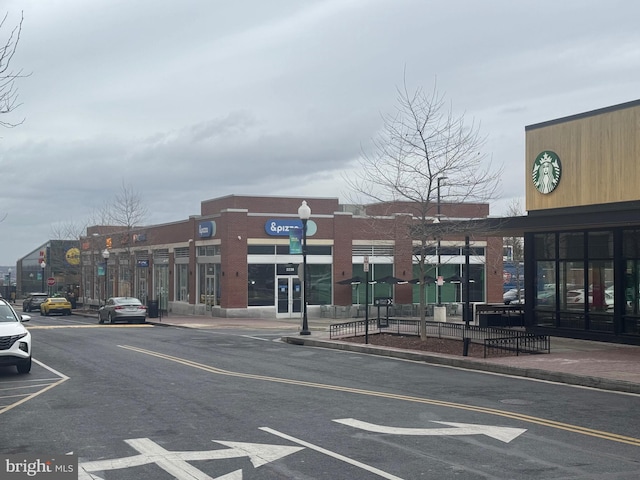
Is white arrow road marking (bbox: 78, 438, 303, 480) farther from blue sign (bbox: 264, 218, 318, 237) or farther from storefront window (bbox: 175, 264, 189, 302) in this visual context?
storefront window (bbox: 175, 264, 189, 302)

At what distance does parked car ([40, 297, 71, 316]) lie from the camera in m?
53.2

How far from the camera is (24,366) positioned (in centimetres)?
1694

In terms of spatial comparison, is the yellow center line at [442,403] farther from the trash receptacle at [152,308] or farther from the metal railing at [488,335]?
the trash receptacle at [152,308]

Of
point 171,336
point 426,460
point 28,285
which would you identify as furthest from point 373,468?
point 28,285

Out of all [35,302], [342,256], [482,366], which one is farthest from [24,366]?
[35,302]

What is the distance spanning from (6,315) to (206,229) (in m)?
28.1

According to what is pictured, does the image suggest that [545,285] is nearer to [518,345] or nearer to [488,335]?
[488,335]

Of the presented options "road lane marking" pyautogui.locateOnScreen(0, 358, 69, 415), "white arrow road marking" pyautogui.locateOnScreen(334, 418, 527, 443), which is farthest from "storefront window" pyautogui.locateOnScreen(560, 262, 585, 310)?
"road lane marking" pyautogui.locateOnScreen(0, 358, 69, 415)

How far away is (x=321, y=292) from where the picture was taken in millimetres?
44875

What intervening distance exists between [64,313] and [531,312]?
123 ft

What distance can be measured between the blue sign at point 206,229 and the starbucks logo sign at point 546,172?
23.3 meters

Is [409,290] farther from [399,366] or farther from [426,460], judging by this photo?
[426,460]

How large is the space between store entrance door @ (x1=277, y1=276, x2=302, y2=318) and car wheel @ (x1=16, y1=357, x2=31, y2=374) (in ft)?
88.1

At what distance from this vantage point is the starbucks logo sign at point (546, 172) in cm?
2486
